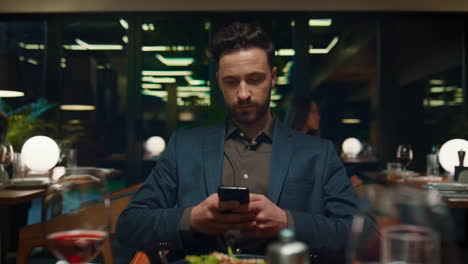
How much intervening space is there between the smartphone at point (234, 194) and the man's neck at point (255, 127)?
2.13 ft

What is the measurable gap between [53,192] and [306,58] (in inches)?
212

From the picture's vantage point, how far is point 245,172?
71.7 inches

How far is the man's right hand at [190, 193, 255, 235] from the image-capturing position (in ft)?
4.29

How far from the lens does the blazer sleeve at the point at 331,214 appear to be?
4.89 feet

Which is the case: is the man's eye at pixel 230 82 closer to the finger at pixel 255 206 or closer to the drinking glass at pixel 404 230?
the finger at pixel 255 206

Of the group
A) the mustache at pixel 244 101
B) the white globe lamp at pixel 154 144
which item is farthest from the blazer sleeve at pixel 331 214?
the white globe lamp at pixel 154 144

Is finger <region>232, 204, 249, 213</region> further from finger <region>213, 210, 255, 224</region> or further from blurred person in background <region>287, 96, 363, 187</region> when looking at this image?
blurred person in background <region>287, 96, 363, 187</region>

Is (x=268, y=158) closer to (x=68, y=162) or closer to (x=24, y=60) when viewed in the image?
(x=68, y=162)

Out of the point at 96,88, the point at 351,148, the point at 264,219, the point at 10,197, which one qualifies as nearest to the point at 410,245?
the point at 264,219

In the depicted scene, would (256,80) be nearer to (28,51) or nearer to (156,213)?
(156,213)

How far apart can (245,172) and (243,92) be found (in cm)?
32

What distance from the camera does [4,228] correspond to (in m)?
3.17

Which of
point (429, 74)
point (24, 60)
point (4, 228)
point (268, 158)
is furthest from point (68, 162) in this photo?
point (429, 74)

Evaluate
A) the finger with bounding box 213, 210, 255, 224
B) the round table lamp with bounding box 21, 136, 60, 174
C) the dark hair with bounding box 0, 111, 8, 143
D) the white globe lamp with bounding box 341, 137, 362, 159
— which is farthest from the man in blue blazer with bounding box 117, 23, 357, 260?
the white globe lamp with bounding box 341, 137, 362, 159
